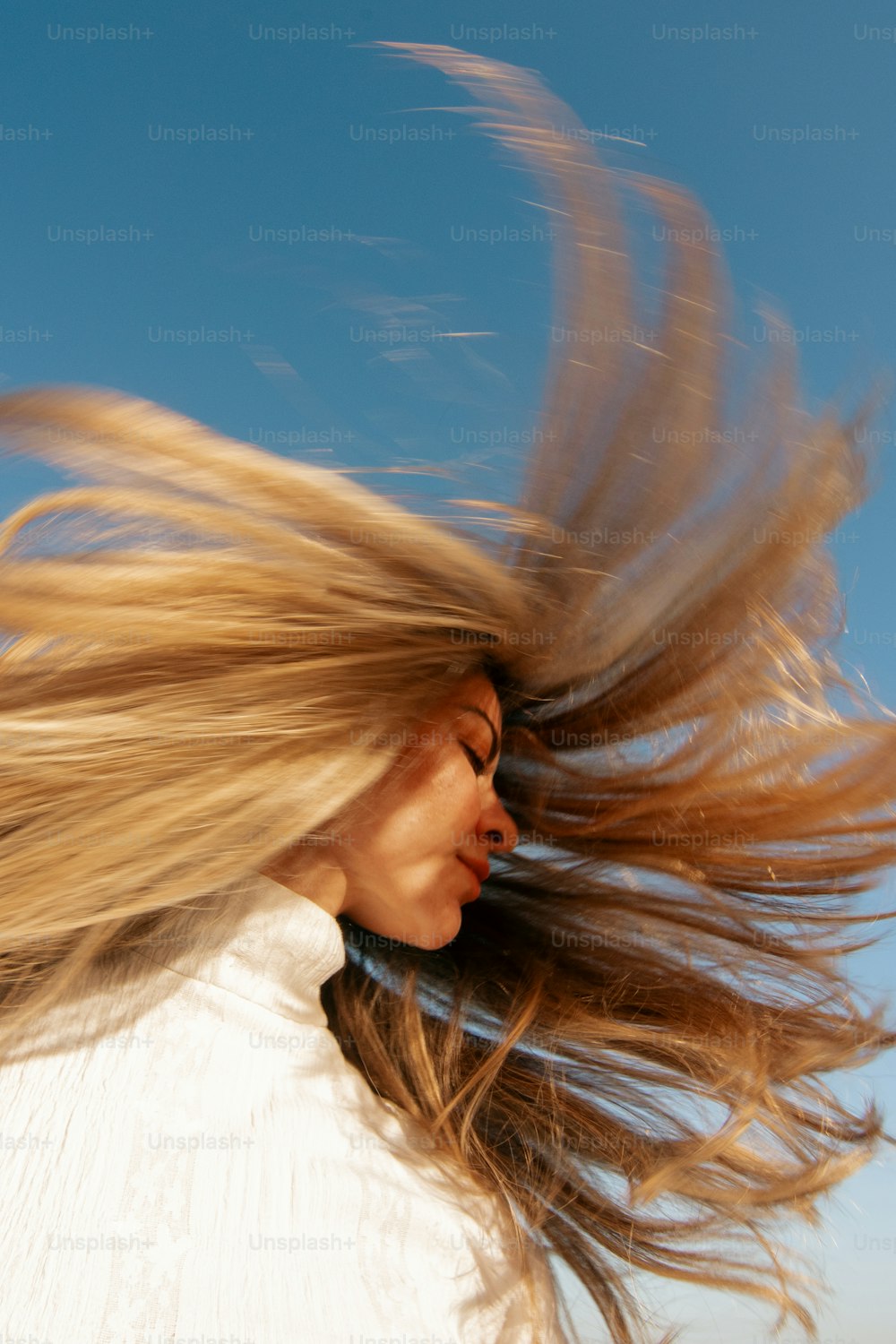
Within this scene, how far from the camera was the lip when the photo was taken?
2303mm

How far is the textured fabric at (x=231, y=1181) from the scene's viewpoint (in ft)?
5.33

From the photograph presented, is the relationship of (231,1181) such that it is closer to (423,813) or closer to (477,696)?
(423,813)

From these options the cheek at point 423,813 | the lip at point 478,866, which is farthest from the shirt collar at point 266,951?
the lip at point 478,866

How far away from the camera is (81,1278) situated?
160 centimetres

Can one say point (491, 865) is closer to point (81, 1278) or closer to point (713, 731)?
point (713, 731)

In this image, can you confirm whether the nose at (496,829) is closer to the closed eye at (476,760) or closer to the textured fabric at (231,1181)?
the closed eye at (476,760)

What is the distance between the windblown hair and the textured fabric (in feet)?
0.35

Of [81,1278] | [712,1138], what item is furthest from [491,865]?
[81,1278]

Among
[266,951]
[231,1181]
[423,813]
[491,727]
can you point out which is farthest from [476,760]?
[231,1181]

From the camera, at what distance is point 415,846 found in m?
2.16

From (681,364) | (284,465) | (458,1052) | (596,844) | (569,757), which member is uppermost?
(681,364)

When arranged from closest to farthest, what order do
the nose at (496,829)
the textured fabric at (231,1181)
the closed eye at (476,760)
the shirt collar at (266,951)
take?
the textured fabric at (231,1181), the shirt collar at (266,951), the closed eye at (476,760), the nose at (496,829)

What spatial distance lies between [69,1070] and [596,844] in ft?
4.39

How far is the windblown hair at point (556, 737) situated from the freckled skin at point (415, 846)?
0.05 meters
